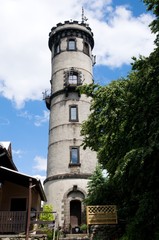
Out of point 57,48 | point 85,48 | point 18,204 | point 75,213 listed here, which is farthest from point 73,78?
point 18,204

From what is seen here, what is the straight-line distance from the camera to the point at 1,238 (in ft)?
40.4

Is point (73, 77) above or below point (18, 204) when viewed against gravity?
above

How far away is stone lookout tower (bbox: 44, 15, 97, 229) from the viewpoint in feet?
74.6

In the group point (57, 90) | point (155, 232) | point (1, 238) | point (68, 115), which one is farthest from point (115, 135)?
point (57, 90)

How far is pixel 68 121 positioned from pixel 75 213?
808cm

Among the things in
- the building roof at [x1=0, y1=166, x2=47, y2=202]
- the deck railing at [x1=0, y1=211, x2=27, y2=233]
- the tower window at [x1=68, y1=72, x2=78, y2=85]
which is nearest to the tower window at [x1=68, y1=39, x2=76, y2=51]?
the tower window at [x1=68, y1=72, x2=78, y2=85]

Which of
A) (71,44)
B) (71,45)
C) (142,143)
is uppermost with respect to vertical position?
(71,44)

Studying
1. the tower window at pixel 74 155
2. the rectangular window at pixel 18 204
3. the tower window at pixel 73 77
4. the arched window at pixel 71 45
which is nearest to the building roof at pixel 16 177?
the rectangular window at pixel 18 204

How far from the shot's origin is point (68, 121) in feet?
82.7

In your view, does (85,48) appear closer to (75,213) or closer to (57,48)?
(57,48)

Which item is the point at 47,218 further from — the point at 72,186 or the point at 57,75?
the point at 57,75

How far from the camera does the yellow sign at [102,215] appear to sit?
14069 millimetres

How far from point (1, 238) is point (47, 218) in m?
6.87

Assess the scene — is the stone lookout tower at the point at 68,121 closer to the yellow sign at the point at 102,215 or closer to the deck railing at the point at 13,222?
the yellow sign at the point at 102,215
